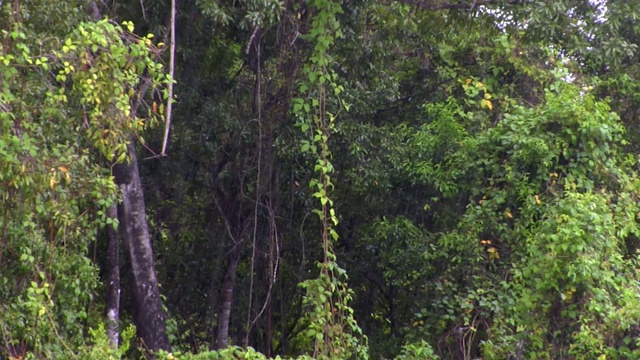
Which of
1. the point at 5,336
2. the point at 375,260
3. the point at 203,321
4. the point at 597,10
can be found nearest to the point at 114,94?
the point at 5,336

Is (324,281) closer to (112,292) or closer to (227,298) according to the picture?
(112,292)

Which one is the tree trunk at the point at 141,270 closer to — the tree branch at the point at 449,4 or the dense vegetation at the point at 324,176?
the dense vegetation at the point at 324,176

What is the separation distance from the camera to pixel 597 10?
343 inches

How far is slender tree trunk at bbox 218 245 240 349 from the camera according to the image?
11555mm

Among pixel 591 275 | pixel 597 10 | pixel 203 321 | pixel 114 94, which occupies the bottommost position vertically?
pixel 203 321

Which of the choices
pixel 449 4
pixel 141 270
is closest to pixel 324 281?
pixel 141 270

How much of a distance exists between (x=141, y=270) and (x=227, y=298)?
298 cm

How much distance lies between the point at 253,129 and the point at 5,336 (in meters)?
4.52

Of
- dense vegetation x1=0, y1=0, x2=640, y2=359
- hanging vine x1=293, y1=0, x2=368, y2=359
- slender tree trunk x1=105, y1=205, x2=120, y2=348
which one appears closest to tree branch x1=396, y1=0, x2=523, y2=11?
dense vegetation x1=0, y1=0, x2=640, y2=359

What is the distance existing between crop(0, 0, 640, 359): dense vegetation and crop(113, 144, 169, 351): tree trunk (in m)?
0.02

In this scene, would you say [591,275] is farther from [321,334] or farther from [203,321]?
[203,321]

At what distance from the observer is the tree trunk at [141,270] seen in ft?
28.9

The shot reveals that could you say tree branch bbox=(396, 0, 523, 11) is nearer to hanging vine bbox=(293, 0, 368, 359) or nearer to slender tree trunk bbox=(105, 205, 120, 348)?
hanging vine bbox=(293, 0, 368, 359)

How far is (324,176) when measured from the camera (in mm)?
9227
